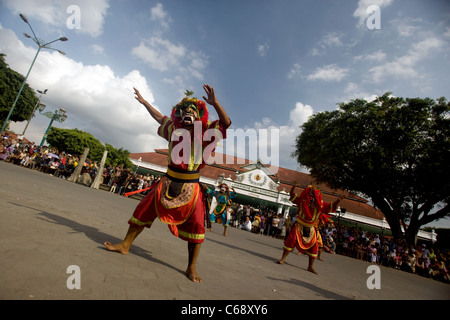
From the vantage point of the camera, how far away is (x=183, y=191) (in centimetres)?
287

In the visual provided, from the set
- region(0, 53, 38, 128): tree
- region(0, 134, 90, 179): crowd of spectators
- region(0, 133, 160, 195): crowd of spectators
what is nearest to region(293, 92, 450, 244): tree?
region(0, 133, 160, 195): crowd of spectators

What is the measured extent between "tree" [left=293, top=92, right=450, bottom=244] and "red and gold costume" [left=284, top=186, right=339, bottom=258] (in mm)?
11825

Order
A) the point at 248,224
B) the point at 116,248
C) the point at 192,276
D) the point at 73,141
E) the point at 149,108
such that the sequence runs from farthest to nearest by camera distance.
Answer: the point at 73,141, the point at 248,224, the point at 149,108, the point at 116,248, the point at 192,276

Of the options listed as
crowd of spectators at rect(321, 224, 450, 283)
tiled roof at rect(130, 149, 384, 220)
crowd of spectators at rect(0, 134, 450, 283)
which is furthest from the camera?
tiled roof at rect(130, 149, 384, 220)

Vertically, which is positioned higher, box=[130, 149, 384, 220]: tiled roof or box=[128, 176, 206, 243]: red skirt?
box=[130, 149, 384, 220]: tiled roof

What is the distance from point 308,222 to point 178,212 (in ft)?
13.8

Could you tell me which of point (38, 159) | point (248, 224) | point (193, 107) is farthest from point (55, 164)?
point (193, 107)

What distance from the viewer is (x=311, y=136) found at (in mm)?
20734

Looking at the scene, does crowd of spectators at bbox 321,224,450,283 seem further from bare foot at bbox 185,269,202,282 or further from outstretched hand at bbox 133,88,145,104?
outstretched hand at bbox 133,88,145,104

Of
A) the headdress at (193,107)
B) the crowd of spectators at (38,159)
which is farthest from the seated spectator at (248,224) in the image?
the headdress at (193,107)

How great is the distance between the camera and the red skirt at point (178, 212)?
279 cm

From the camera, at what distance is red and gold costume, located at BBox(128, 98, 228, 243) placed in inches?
110

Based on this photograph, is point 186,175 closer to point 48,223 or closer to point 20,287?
point 20,287

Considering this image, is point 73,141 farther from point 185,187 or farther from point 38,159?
point 185,187
